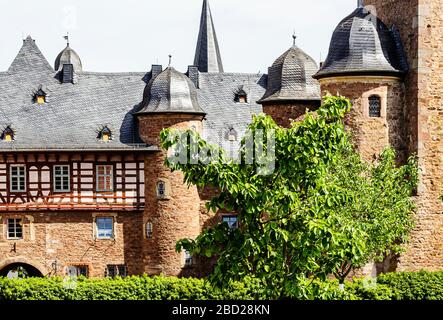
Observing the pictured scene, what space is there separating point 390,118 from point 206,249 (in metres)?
19.4

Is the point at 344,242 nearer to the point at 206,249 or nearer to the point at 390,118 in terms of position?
the point at 206,249

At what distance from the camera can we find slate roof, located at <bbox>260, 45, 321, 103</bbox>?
49.9 metres

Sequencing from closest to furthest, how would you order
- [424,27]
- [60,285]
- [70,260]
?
[60,285] → [424,27] → [70,260]

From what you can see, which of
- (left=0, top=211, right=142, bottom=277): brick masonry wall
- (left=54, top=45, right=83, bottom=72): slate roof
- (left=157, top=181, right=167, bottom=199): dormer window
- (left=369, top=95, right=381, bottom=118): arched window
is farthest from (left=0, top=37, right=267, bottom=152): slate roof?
(left=54, top=45, right=83, bottom=72): slate roof

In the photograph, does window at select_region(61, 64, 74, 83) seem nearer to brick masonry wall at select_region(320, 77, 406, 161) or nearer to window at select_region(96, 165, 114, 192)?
window at select_region(96, 165, 114, 192)

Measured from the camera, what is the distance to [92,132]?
52.4 meters

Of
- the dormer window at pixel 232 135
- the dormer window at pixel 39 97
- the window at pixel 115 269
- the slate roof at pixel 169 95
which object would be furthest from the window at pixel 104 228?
the dormer window at pixel 232 135

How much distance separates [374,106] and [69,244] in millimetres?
14265

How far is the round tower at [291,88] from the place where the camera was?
1961 inches

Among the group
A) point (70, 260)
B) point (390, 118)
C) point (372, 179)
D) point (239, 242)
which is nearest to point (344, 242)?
point (239, 242)

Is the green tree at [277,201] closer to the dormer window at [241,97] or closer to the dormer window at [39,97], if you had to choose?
the dormer window at [39,97]

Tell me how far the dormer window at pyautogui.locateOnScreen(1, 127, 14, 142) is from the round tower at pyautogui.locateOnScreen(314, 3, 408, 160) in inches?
538

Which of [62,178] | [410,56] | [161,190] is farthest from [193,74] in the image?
[410,56]

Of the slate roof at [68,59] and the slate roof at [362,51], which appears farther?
the slate roof at [68,59]
